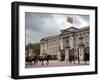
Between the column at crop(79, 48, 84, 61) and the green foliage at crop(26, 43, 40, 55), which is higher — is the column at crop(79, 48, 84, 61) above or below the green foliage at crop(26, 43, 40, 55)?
below

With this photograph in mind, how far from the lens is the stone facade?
4.84ft

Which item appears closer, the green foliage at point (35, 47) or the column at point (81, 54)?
the green foliage at point (35, 47)

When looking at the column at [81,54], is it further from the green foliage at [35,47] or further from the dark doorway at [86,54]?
the green foliage at [35,47]

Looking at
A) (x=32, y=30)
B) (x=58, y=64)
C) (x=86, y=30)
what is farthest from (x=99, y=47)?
(x=32, y=30)

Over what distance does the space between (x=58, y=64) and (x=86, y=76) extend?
0.15 m

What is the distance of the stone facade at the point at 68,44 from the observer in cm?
148

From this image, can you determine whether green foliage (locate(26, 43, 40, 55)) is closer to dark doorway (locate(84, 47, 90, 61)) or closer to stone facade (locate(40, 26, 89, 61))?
stone facade (locate(40, 26, 89, 61))

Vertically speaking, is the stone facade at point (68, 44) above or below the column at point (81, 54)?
above

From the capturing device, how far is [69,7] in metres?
1.50

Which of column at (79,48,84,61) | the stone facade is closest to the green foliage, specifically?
the stone facade

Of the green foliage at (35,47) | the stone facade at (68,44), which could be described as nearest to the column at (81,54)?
the stone facade at (68,44)

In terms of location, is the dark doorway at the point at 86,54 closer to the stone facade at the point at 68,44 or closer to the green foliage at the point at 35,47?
the stone facade at the point at 68,44

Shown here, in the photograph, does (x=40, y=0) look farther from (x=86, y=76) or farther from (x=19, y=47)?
(x=86, y=76)

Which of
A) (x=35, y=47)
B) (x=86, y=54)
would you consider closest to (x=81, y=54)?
(x=86, y=54)
